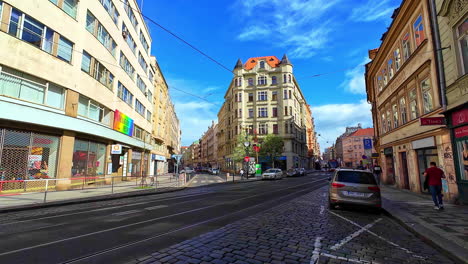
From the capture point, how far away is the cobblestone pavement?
4.11 meters

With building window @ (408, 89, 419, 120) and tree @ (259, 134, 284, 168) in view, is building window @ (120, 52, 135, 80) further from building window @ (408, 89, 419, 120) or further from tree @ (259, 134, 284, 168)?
building window @ (408, 89, 419, 120)

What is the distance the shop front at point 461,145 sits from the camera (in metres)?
9.27

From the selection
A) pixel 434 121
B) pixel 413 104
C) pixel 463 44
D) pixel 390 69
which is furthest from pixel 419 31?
pixel 434 121

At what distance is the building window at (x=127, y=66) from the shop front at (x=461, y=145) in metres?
27.0

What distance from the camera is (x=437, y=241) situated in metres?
4.99

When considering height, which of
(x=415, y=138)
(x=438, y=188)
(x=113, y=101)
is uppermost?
(x=113, y=101)

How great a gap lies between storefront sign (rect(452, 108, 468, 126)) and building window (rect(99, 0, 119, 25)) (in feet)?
83.2

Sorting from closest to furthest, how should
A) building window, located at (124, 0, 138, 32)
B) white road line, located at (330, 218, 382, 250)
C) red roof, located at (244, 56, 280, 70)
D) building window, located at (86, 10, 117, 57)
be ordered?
white road line, located at (330, 218, 382, 250) → building window, located at (86, 10, 117, 57) → building window, located at (124, 0, 138, 32) → red roof, located at (244, 56, 280, 70)

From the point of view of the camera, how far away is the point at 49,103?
50.1 feet

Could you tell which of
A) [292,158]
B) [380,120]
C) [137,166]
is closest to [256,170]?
[292,158]

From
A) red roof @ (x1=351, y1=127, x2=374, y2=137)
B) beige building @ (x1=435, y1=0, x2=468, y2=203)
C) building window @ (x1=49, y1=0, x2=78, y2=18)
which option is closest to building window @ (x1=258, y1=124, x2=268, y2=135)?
building window @ (x1=49, y1=0, x2=78, y2=18)

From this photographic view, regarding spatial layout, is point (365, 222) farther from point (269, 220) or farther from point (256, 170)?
point (256, 170)

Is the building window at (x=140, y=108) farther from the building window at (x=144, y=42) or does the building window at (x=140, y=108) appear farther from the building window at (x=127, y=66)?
the building window at (x=144, y=42)

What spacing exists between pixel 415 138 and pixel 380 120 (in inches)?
348
